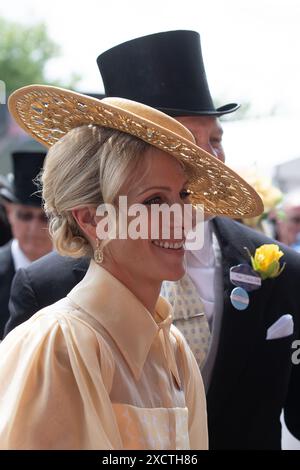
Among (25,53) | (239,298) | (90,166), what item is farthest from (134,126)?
(25,53)

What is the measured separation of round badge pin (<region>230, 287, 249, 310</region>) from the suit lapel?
0.5 inches

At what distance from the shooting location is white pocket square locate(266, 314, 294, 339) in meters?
2.99

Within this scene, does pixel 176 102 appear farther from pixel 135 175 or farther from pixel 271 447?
pixel 271 447

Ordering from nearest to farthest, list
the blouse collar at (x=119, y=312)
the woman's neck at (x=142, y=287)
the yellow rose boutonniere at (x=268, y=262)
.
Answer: the blouse collar at (x=119, y=312)
the woman's neck at (x=142, y=287)
the yellow rose boutonniere at (x=268, y=262)

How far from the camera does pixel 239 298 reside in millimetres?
2930

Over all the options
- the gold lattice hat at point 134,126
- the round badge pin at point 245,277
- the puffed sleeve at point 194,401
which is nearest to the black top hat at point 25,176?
the round badge pin at point 245,277

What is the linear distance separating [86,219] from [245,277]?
1.05 metres

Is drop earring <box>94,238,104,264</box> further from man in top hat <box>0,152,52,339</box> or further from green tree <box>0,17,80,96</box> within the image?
green tree <box>0,17,80,96</box>

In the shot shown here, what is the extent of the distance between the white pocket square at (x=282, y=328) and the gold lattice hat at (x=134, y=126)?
73 cm

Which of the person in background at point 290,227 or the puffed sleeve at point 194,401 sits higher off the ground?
the puffed sleeve at point 194,401

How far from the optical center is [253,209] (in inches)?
91.9

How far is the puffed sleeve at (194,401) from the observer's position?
211 cm

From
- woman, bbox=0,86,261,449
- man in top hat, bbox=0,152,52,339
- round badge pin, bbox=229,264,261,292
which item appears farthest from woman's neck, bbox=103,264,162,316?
man in top hat, bbox=0,152,52,339

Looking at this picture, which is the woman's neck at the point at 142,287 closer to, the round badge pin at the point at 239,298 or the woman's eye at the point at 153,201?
the woman's eye at the point at 153,201
